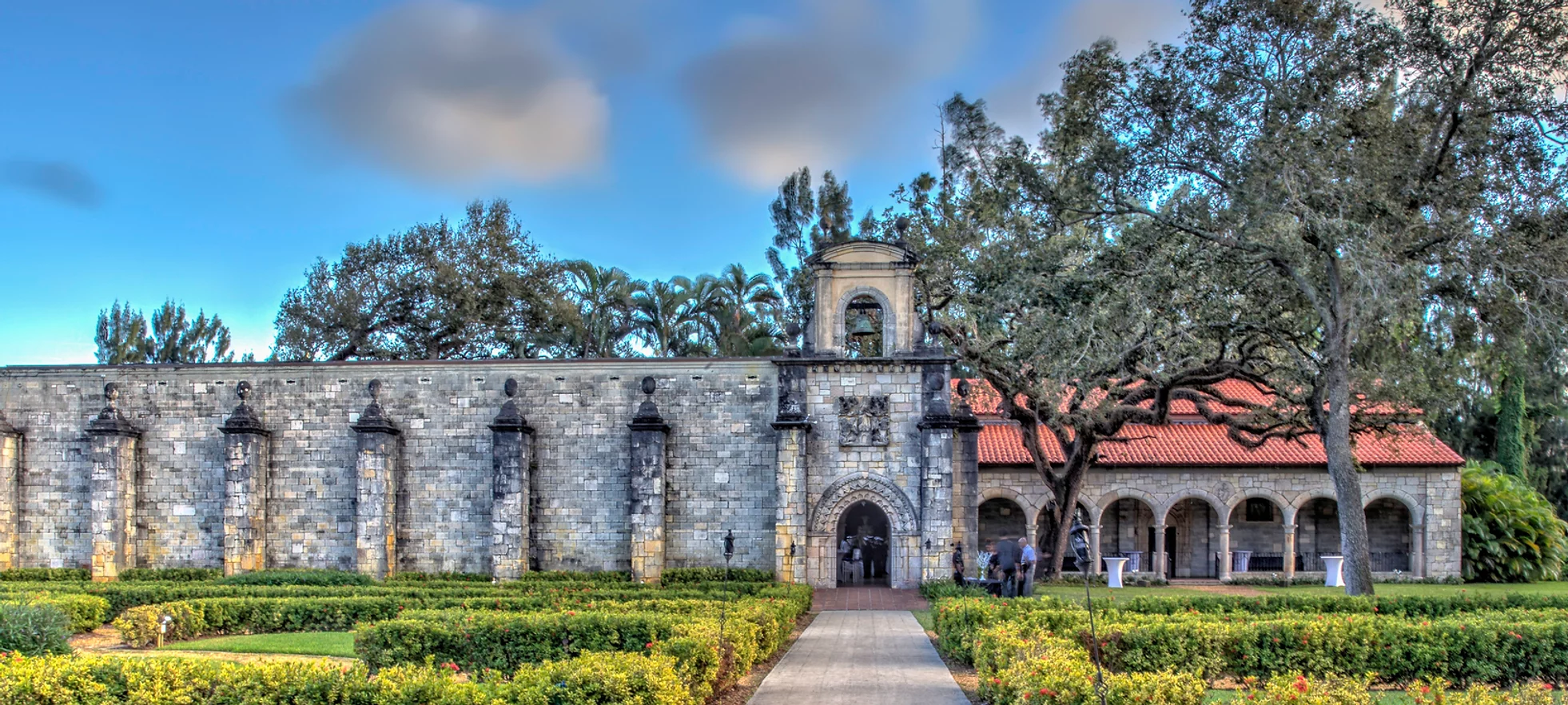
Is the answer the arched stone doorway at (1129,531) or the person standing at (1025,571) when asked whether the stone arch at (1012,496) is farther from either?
the person standing at (1025,571)

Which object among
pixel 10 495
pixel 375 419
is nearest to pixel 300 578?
pixel 375 419

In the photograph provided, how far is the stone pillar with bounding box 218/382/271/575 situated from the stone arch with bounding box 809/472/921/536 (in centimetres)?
1378

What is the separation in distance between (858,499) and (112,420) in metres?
18.7

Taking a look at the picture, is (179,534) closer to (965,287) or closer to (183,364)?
(183,364)

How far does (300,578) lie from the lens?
25.2 metres

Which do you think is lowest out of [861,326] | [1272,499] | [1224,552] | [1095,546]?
[1224,552]

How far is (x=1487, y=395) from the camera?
44500 millimetres

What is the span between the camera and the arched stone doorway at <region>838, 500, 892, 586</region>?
31.0 metres

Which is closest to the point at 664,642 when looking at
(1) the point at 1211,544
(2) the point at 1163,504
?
(2) the point at 1163,504

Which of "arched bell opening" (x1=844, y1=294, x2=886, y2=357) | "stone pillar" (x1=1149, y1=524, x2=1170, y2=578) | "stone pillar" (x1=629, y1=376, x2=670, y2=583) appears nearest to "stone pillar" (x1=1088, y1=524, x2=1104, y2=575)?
"stone pillar" (x1=1149, y1=524, x2=1170, y2=578)

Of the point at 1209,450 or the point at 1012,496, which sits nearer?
the point at 1012,496

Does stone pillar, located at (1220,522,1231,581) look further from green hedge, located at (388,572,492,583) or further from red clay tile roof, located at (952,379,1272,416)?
green hedge, located at (388,572,492,583)

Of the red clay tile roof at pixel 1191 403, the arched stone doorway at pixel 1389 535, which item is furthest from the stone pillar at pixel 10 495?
the arched stone doorway at pixel 1389 535

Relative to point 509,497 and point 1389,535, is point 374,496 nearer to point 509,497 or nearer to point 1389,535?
point 509,497
